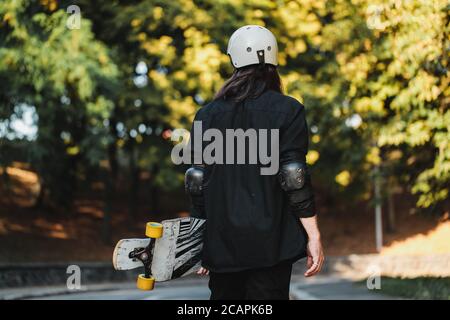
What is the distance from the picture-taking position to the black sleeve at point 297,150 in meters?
3.86

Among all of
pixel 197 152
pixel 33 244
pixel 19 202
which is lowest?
pixel 197 152

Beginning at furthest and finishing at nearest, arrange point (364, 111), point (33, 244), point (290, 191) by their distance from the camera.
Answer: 1. point (33, 244)
2. point (364, 111)
3. point (290, 191)

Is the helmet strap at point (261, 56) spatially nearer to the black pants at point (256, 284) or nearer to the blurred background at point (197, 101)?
the black pants at point (256, 284)

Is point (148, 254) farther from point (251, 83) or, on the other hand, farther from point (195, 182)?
point (251, 83)

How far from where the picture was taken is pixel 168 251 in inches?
155

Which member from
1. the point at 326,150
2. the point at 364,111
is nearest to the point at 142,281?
the point at 364,111

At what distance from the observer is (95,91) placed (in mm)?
20422

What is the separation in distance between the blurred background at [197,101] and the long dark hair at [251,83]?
6597 millimetres

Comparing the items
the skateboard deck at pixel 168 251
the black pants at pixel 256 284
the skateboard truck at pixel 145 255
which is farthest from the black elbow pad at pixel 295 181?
the skateboard truck at pixel 145 255

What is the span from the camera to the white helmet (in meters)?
4.05

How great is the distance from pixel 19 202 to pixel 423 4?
72.1 feet

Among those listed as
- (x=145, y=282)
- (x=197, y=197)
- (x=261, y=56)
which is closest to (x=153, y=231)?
(x=145, y=282)

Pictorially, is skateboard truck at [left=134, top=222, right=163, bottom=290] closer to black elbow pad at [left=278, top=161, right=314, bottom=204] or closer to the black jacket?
the black jacket

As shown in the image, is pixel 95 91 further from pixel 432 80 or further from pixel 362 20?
pixel 432 80
